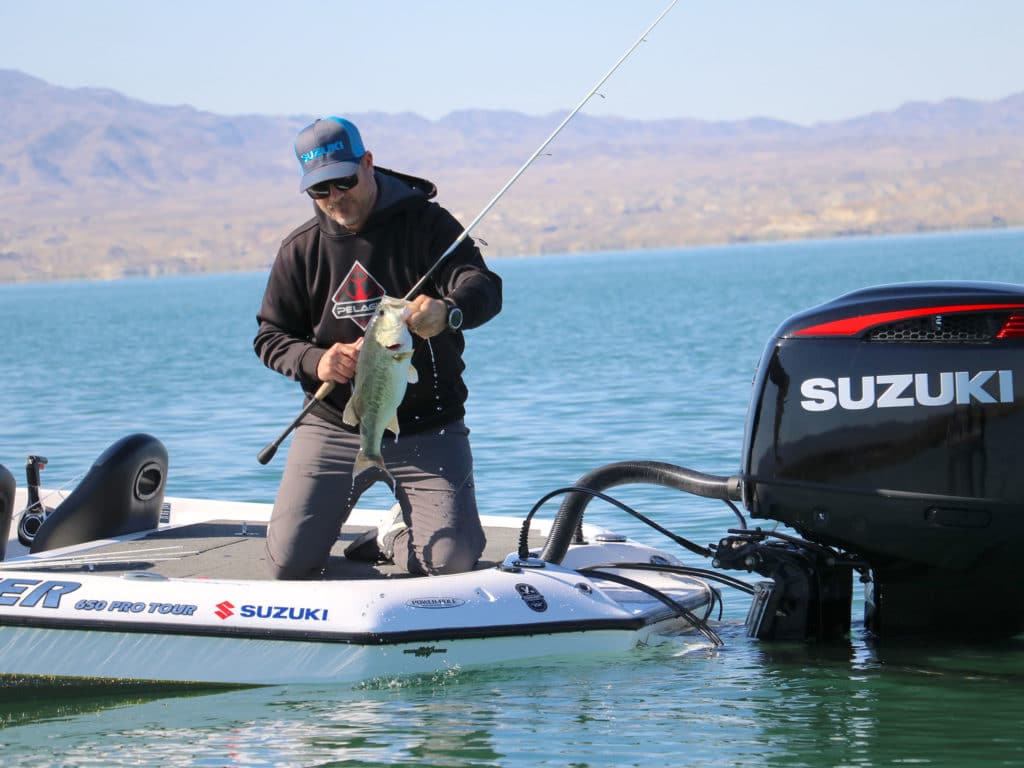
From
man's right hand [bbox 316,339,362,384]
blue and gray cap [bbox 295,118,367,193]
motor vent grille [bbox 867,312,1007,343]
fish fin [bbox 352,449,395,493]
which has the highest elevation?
blue and gray cap [bbox 295,118,367,193]

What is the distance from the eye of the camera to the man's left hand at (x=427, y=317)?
5.24 metres

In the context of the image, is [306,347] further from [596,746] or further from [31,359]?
[31,359]

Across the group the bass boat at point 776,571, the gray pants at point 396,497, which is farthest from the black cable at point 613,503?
the gray pants at point 396,497

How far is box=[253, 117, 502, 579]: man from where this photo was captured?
579 cm

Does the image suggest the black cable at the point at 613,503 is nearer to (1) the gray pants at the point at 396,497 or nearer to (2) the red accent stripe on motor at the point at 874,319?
(1) the gray pants at the point at 396,497

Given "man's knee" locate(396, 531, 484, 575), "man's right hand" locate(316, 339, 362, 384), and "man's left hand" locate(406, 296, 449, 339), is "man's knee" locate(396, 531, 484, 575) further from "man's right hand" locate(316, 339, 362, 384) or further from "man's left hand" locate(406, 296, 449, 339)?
"man's left hand" locate(406, 296, 449, 339)

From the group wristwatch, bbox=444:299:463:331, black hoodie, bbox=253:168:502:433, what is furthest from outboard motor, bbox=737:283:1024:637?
black hoodie, bbox=253:168:502:433

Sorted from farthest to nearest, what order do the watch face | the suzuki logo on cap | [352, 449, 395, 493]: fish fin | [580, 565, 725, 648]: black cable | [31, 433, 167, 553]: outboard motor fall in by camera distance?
[31, 433, 167, 553]: outboard motor < [580, 565, 725, 648]: black cable < [352, 449, 395, 493]: fish fin < the watch face < the suzuki logo on cap

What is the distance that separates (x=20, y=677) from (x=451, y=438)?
1.82m

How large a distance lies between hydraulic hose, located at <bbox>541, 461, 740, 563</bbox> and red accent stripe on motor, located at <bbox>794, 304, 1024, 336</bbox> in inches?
24.6

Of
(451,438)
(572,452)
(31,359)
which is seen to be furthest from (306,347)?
(31,359)

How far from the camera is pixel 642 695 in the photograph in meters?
5.28

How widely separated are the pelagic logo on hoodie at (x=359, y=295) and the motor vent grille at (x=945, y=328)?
1851 millimetres

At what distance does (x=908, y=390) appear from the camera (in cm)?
508
